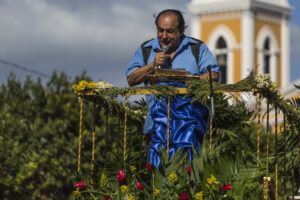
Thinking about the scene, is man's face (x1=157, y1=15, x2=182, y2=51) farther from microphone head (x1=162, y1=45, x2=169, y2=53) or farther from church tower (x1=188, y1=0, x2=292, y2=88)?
church tower (x1=188, y1=0, x2=292, y2=88)

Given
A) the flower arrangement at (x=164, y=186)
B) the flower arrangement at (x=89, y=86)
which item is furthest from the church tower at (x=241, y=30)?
the flower arrangement at (x=164, y=186)

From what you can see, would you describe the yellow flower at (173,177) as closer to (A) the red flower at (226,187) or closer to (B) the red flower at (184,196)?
(B) the red flower at (184,196)

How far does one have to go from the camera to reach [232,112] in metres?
9.00

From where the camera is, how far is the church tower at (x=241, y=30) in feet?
149

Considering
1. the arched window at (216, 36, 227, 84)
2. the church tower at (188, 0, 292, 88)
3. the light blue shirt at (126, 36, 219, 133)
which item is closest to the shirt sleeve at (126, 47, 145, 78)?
the light blue shirt at (126, 36, 219, 133)

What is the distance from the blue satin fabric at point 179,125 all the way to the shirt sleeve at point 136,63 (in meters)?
0.40

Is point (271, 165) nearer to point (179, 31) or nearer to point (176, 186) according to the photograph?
point (179, 31)

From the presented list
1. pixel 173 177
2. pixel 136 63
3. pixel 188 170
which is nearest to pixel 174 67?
pixel 136 63

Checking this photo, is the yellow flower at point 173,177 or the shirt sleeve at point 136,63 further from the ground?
the shirt sleeve at point 136,63

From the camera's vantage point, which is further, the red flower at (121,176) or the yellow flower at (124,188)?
the red flower at (121,176)

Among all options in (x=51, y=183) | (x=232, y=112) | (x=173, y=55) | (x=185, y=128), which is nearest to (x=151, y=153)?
(x=185, y=128)

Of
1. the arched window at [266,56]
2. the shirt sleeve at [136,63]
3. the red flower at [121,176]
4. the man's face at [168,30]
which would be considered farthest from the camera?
the arched window at [266,56]

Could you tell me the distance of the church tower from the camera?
45.6m

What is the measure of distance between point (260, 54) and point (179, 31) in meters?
41.7
